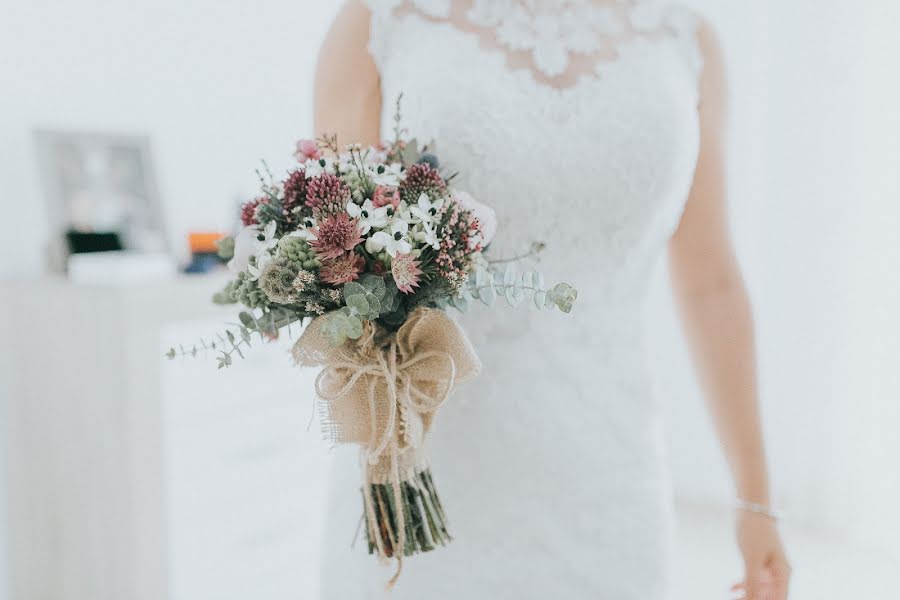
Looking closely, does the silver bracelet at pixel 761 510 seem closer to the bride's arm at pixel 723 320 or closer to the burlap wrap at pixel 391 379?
the bride's arm at pixel 723 320

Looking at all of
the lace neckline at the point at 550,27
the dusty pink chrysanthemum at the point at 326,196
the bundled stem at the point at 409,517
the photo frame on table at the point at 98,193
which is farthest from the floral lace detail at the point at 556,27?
the photo frame on table at the point at 98,193

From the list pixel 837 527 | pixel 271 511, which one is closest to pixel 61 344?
pixel 271 511

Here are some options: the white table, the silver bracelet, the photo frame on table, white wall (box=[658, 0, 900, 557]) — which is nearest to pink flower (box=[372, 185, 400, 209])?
the silver bracelet

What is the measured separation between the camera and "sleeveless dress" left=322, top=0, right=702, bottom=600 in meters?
1.14

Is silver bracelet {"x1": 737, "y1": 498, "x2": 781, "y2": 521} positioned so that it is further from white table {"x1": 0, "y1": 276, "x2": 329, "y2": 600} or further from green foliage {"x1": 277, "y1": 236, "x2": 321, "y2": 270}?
white table {"x1": 0, "y1": 276, "x2": 329, "y2": 600}

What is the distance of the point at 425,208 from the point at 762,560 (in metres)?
0.80

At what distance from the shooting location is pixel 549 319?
3.94ft

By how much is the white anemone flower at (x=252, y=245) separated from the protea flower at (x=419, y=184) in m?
0.15

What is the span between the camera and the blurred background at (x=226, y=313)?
239cm

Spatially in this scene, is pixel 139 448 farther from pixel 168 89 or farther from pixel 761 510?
pixel 761 510

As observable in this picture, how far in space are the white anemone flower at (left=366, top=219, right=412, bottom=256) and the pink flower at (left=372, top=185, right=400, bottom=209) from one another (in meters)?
0.04

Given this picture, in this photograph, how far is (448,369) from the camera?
92cm

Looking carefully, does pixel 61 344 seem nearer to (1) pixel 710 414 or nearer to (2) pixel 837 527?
(1) pixel 710 414

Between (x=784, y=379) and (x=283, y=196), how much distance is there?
10.8 ft
